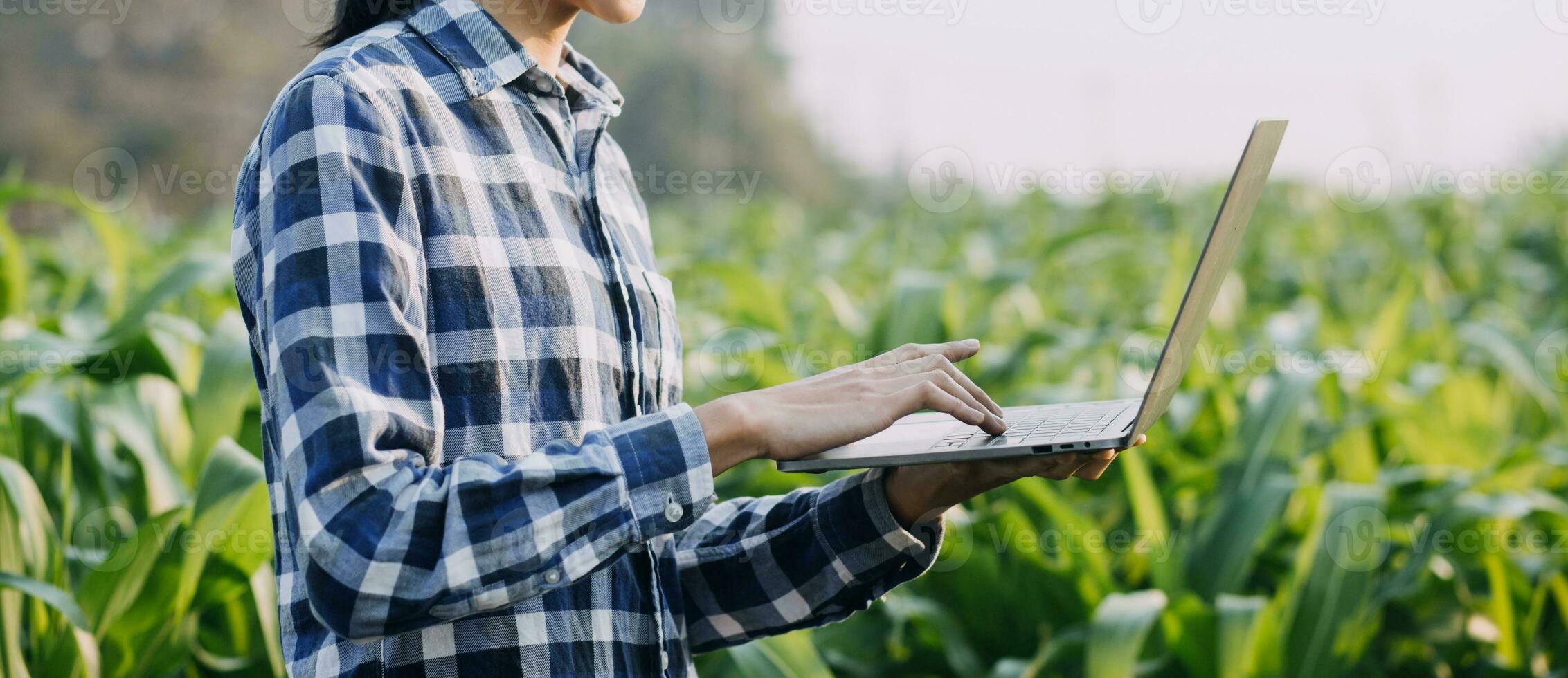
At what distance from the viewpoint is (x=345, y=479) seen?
667 mm

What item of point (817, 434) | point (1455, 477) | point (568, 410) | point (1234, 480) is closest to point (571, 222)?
point (568, 410)

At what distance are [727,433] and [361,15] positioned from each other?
508 millimetres

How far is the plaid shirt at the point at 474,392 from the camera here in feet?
2.22

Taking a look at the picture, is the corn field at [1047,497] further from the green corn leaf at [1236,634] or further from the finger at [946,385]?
the finger at [946,385]

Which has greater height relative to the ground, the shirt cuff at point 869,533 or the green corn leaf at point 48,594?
the shirt cuff at point 869,533

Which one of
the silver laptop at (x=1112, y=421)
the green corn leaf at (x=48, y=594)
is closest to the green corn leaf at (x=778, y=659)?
the silver laptop at (x=1112, y=421)

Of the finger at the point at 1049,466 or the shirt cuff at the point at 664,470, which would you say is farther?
the finger at the point at 1049,466

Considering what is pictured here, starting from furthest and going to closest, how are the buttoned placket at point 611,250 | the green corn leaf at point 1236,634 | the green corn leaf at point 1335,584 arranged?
the green corn leaf at point 1335,584
the green corn leaf at point 1236,634
the buttoned placket at point 611,250

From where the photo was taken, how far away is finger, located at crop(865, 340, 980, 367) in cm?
83

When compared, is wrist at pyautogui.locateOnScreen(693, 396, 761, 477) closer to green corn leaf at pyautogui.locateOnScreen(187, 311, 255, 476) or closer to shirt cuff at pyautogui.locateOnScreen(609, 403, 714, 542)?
shirt cuff at pyautogui.locateOnScreen(609, 403, 714, 542)

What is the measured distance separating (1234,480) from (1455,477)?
0.36m

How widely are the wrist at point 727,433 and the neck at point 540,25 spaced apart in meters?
0.35

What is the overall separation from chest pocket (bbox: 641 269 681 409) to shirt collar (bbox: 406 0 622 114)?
0.20 meters

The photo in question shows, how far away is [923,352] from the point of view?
2.74 feet
